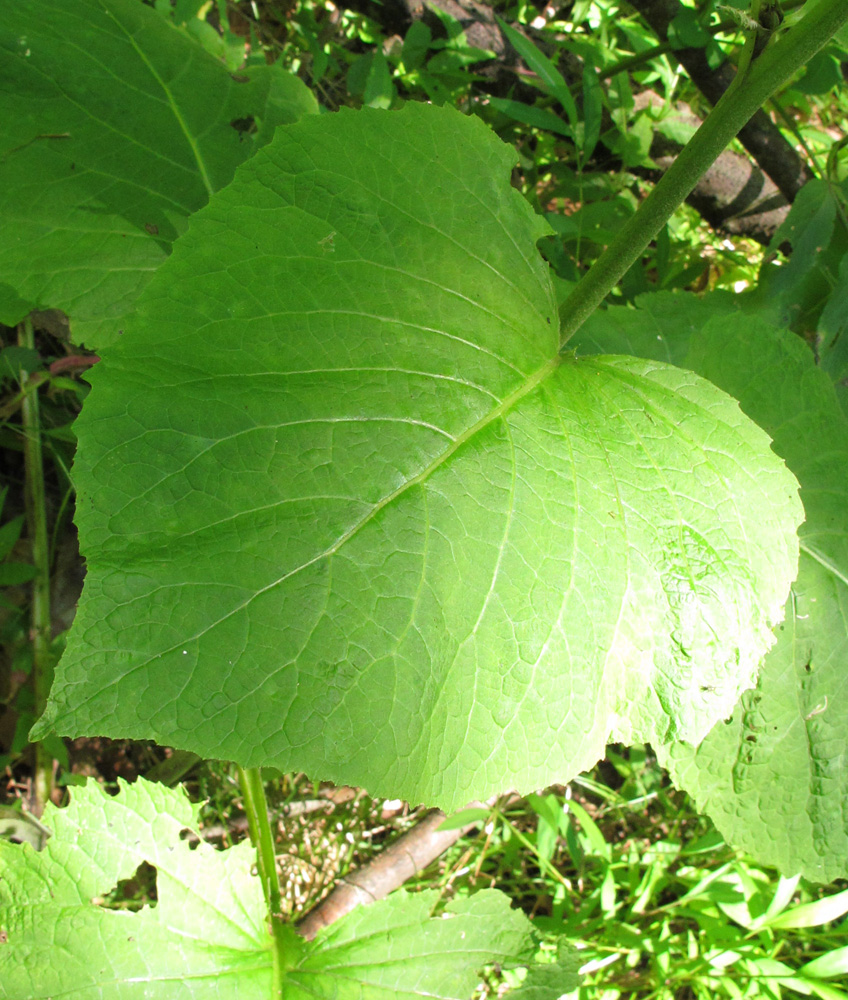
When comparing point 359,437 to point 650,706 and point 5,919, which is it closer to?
point 650,706

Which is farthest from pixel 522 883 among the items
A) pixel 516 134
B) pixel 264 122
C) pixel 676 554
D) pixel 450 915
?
pixel 516 134

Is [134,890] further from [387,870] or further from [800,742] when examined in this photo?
[800,742]

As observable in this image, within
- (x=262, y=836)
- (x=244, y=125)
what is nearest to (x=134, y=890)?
(x=262, y=836)

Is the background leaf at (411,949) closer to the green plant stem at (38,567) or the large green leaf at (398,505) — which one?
the large green leaf at (398,505)

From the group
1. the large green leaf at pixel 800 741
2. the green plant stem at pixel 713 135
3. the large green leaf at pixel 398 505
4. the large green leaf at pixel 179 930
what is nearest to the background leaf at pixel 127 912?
the large green leaf at pixel 179 930

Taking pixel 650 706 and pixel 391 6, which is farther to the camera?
pixel 391 6

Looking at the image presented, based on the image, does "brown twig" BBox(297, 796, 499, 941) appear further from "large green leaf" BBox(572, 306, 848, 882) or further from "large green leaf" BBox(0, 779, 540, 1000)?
"large green leaf" BBox(572, 306, 848, 882)

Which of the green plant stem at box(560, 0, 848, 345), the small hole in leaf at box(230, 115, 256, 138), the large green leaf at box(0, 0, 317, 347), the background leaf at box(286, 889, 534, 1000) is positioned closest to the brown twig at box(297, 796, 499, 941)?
the background leaf at box(286, 889, 534, 1000)
